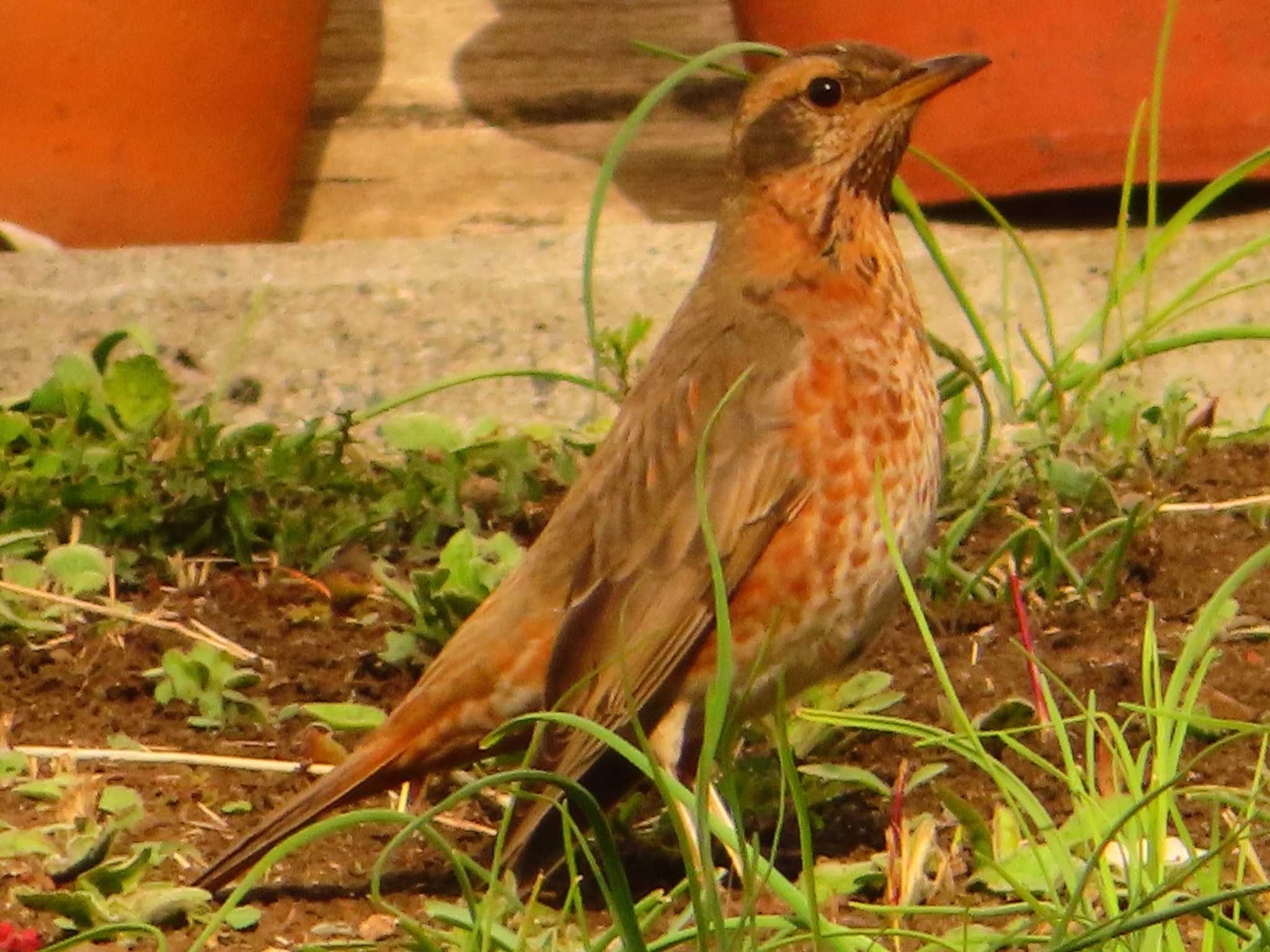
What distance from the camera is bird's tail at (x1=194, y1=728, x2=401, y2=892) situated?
2984 millimetres

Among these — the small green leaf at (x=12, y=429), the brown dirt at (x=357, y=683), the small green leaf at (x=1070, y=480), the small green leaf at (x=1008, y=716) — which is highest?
the small green leaf at (x=1070, y=480)

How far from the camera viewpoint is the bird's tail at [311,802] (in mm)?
2984

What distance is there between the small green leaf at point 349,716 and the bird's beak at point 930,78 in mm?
1286

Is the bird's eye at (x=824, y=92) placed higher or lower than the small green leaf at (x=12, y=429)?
higher

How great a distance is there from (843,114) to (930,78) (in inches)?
6.0

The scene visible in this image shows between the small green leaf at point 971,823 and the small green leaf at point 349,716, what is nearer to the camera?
the small green leaf at point 971,823

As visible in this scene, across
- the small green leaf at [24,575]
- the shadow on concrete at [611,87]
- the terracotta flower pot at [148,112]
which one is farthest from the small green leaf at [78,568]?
the shadow on concrete at [611,87]

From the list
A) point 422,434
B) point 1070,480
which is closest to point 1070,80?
point 1070,480

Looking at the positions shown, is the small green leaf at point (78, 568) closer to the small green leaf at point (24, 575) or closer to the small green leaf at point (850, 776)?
the small green leaf at point (24, 575)

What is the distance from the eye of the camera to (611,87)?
25.0 feet

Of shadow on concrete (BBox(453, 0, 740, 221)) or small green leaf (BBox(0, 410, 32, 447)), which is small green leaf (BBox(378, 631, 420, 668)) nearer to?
small green leaf (BBox(0, 410, 32, 447))

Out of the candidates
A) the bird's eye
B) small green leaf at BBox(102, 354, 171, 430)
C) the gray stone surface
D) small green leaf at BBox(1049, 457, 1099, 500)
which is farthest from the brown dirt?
the gray stone surface

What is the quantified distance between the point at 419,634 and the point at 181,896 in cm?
98

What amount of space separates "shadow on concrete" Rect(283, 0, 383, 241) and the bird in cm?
407
